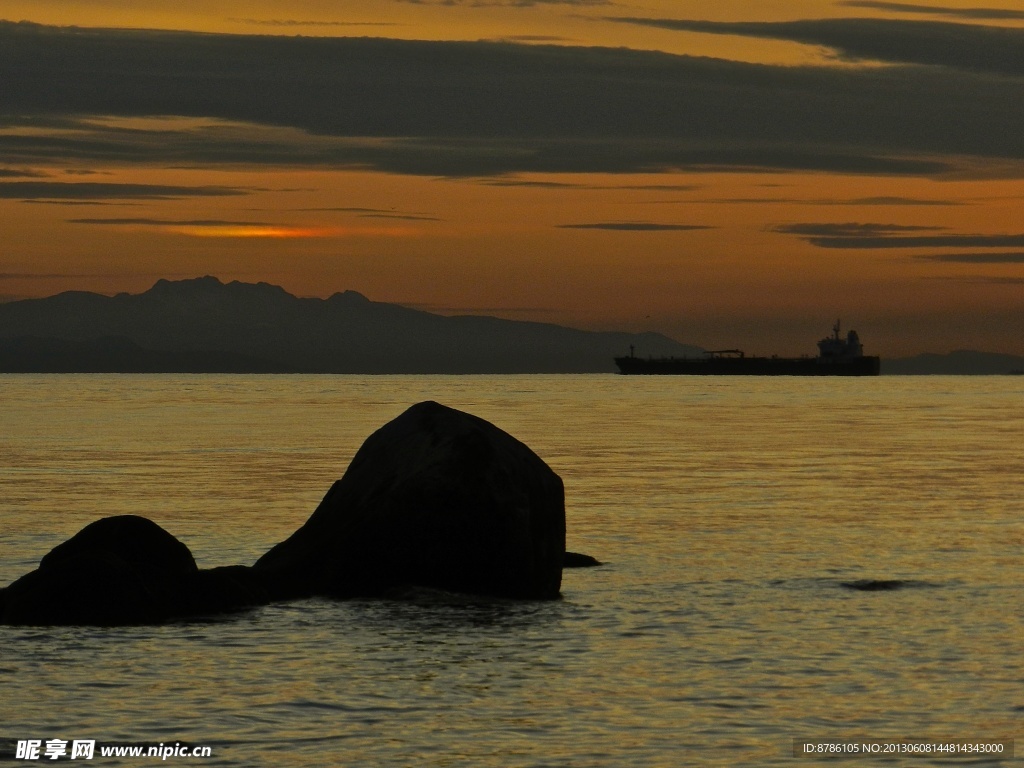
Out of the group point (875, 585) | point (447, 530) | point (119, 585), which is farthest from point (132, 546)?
point (875, 585)

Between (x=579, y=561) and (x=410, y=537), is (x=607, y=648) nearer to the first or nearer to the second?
(x=410, y=537)

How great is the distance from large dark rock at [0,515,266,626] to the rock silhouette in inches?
0.8

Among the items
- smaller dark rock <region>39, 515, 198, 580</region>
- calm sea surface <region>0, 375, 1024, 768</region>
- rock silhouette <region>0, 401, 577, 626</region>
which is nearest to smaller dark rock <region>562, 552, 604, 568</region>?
calm sea surface <region>0, 375, 1024, 768</region>

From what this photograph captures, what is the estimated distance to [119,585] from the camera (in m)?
19.2

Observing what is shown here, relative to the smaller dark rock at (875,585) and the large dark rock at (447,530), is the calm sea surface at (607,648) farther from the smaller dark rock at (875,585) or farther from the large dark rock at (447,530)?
the large dark rock at (447,530)

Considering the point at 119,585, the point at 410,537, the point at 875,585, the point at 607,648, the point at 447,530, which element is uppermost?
the point at 447,530

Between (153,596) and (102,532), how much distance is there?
122 cm

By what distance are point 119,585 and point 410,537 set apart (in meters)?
4.23

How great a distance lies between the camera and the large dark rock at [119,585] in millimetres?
19031

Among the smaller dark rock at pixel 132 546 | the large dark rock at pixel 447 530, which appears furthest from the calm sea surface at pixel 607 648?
the smaller dark rock at pixel 132 546

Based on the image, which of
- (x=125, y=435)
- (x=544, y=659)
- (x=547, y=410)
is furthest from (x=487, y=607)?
(x=547, y=410)

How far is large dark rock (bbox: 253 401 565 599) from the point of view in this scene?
70.1 ft

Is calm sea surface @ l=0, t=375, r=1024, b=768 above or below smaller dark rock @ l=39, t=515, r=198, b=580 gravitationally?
below

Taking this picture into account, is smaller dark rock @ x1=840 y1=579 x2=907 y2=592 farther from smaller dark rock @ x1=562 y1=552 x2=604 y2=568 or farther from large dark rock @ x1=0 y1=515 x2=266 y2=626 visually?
large dark rock @ x1=0 y1=515 x2=266 y2=626
